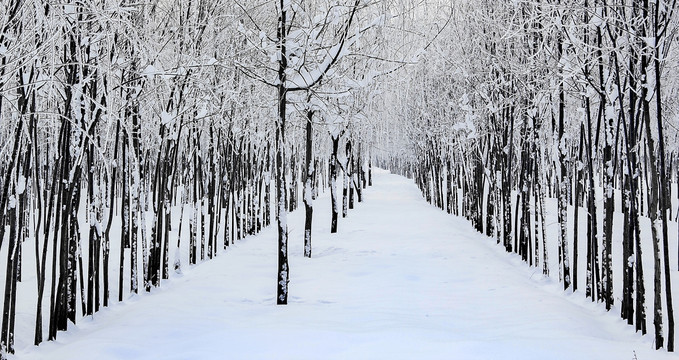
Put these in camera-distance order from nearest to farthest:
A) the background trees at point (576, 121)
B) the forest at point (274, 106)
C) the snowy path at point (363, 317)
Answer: the snowy path at point (363, 317), the forest at point (274, 106), the background trees at point (576, 121)

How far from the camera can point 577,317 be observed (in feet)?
21.6

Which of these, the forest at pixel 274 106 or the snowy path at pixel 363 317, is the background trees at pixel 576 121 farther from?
the snowy path at pixel 363 317

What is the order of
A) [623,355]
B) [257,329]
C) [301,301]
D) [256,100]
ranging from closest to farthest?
[623,355], [257,329], [301,301], [256,100]

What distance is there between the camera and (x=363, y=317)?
6418 mm

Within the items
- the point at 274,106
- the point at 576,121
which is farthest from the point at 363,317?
the point at 576,121

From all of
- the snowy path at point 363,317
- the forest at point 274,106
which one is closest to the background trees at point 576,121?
the forest at point 274,106

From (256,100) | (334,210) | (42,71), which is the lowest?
(334,210)

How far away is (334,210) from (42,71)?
994 centimetres

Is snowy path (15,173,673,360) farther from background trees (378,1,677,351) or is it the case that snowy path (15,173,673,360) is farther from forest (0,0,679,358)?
background trees (378,1,677,351)

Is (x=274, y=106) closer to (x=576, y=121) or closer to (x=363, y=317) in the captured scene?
(x=363, y=317)

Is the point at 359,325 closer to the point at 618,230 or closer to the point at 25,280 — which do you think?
the point at 25,280

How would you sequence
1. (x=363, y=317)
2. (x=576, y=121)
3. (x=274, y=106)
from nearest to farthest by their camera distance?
1. (x=363, y=317)
2. (x=274, y=106)
3. (x=576, y=121)

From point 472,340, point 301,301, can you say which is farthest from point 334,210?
point 472,340

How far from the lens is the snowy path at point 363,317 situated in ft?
16.7
